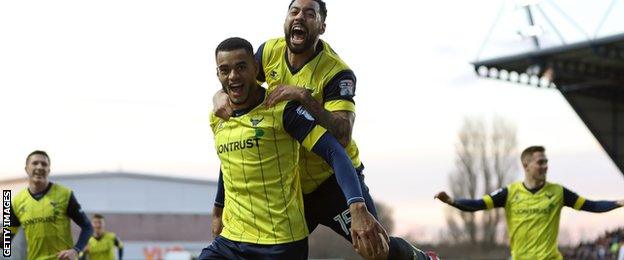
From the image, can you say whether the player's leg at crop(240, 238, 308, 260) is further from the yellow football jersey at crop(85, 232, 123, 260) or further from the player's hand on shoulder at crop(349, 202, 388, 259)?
the yellow football jersey at crop(85, 232, 123, 260)

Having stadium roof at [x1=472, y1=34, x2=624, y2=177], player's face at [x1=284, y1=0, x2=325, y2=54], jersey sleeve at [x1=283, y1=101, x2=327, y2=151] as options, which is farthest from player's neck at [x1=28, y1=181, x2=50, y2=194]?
stadium roof at [x1=472, y1=34, x2=624, y2=177]

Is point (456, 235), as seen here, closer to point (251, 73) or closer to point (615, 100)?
point (615, 100)

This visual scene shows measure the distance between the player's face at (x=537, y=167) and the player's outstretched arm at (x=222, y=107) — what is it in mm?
5509

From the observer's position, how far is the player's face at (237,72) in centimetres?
530

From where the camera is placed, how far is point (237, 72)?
17.4ft

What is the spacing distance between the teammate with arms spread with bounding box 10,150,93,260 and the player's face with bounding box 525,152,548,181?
194 inches

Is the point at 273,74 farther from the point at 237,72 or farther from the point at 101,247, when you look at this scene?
the point at 101,247

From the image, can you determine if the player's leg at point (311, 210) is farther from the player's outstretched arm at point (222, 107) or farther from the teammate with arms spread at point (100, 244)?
the teammate with arms spread at point (100, 244)

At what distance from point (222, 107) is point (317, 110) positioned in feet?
1.83

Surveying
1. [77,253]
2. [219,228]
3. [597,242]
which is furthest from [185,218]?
[219,228]

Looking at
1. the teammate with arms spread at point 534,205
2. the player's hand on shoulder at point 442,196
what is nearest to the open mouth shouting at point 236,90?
the player's hand on shoulder at point 442,196

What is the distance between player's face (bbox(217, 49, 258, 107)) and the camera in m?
5.30

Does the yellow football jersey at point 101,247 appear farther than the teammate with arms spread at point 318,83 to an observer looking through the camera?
Yes

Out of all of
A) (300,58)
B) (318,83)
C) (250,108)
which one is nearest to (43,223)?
(300,58)
